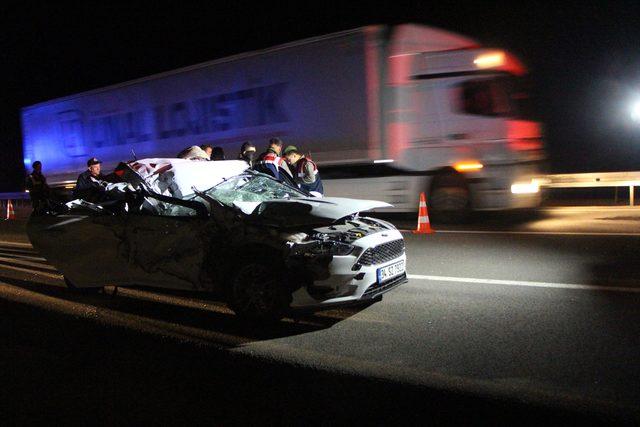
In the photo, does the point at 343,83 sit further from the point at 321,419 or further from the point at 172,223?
the point at 321,419

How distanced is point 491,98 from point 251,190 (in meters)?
6.90

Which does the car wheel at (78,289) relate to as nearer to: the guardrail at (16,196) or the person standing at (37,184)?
the person standing at (37,184)

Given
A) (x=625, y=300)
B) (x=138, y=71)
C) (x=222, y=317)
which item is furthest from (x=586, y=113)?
(x=138, y=71)

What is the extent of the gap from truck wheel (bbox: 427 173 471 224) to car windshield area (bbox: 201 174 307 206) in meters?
5.81

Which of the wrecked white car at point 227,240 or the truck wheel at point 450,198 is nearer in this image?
the wrecked white car at point 227,240

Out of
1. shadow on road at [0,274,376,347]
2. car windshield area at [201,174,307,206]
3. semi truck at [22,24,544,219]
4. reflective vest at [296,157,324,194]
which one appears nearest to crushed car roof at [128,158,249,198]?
car windshield area at [201,174,307,206]

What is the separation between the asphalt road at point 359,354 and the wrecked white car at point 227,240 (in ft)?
1.23

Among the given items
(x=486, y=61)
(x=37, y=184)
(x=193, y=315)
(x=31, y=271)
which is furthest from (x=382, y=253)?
(x=37, y=184)

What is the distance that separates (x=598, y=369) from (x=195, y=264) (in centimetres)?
357

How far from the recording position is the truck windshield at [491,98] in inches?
434

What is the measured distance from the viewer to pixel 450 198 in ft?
37.3

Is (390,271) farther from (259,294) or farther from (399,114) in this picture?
(399,114)

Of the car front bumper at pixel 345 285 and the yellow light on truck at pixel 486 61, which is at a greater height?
the yellow light on truck at pixel 486 61

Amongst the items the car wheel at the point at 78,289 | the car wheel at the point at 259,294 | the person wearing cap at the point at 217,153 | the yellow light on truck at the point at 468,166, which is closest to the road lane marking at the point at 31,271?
the car wheel at the point at 78,289
